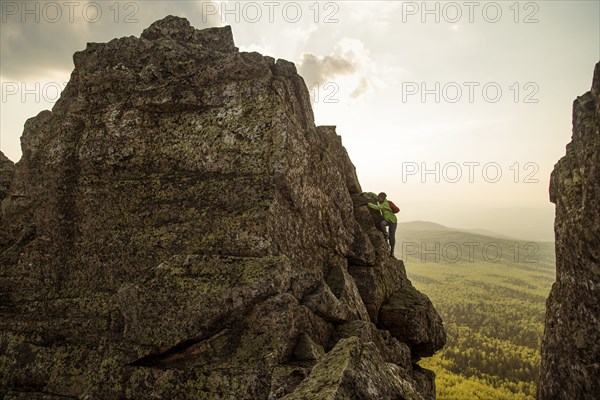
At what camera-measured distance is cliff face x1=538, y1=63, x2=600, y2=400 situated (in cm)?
1781

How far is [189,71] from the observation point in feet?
58.5

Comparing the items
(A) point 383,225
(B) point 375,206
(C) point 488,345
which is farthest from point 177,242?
(C) point 488,345

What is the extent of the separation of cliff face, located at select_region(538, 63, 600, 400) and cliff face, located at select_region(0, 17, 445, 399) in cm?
750

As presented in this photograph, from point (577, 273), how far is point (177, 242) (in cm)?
2067

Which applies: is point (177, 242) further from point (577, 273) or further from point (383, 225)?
point (577, 273)

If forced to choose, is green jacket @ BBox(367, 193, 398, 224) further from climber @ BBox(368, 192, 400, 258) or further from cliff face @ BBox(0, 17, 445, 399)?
cliff face @ BBox(0, 17, 445, 399)

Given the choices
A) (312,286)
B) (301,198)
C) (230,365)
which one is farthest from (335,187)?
(230,365)

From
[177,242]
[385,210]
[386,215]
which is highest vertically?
[385,210]

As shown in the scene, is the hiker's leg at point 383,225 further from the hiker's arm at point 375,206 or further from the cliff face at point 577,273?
the cliff face at point 577,273

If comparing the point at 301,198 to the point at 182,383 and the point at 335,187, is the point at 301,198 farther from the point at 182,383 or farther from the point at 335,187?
the point at 182,383

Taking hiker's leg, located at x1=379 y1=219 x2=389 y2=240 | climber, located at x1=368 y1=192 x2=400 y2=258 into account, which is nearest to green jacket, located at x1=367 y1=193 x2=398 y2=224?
climber, located at x1=368 y1=192 x2=400 y2=258

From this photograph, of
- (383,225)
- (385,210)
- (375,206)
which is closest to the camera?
(375,206)

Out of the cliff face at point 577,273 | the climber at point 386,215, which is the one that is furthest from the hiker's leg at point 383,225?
the cliff face at point 577,273

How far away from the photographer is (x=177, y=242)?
14859 mm
